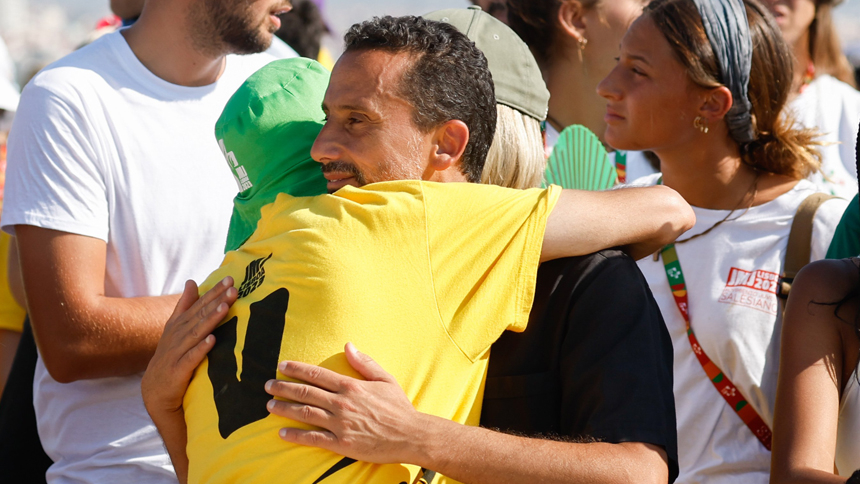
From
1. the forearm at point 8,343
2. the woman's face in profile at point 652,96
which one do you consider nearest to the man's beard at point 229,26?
the woman's face in profile at point 652,96

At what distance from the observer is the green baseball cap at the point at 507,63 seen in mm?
1867

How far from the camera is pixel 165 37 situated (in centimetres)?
259

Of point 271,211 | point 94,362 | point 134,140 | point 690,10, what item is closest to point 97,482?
point 94,362

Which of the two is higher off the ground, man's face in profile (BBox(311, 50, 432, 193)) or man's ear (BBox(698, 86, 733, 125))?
man's ear (BBox(698, 86, 733, 125))

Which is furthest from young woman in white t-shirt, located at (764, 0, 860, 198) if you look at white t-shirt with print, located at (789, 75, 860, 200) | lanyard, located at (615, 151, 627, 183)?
lanyard, located at (615, 151, 627, 183)

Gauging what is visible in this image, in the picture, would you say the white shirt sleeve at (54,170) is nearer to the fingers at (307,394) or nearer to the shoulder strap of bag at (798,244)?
the fingers at (307,394)

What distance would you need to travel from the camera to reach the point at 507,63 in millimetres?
1922

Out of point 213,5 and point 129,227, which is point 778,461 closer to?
point 129,227

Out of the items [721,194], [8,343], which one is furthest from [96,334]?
[721,194]

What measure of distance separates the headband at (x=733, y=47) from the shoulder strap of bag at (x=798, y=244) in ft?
1.06

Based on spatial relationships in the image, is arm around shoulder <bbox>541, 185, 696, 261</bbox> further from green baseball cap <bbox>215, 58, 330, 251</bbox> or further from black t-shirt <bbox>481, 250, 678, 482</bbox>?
green baseball cap <bbox>215, 58, 330, 251</bbox>

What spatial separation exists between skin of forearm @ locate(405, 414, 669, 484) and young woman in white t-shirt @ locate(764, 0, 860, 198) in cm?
232

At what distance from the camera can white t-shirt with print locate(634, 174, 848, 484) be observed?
2.32m

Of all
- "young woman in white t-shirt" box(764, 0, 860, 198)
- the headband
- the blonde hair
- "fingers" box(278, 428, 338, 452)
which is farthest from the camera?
"young woman in white t-shirt" box(764, 0, 860, 198)
